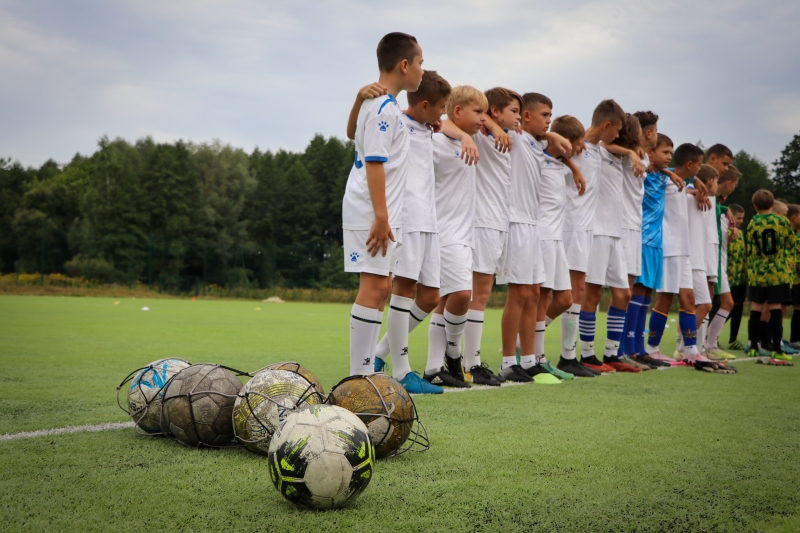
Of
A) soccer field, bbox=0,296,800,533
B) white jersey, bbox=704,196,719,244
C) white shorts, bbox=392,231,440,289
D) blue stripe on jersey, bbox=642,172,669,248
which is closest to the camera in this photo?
soccer field, bbox=0,296,800,533

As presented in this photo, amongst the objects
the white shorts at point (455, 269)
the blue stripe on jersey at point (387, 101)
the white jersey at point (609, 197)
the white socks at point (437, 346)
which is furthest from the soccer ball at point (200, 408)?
the white jersey at point (609, 197)

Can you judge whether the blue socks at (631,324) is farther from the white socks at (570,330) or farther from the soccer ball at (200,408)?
the soccer ball at (200,408)

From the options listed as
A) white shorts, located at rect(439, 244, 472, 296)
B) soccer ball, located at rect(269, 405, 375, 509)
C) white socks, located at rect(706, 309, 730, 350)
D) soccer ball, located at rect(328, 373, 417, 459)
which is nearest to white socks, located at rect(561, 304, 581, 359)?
white shorts, located at rect(439, 244, 472, 296)

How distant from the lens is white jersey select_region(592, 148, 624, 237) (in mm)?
7686

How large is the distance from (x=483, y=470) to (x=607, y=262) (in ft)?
16.4

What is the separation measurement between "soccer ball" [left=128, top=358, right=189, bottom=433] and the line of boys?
1340 millimetres

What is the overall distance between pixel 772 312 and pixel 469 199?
605cm

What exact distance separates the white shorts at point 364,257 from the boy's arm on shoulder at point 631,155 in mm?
3956

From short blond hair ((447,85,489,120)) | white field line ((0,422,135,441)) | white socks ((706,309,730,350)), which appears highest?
short blond hair ((447,85,489,120))

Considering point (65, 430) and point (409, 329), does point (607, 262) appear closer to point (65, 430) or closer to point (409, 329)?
point (409, 329)

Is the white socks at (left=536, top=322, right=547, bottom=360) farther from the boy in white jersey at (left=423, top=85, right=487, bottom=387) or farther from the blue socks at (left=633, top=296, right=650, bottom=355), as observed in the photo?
the blue socks at (left=633, top=296, right=650, bottom=355)

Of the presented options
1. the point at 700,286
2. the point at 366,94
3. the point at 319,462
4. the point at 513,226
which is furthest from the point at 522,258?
the point at 319,462

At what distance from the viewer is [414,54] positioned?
500 centimetres

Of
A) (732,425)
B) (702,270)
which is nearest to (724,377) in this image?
(702,270)
